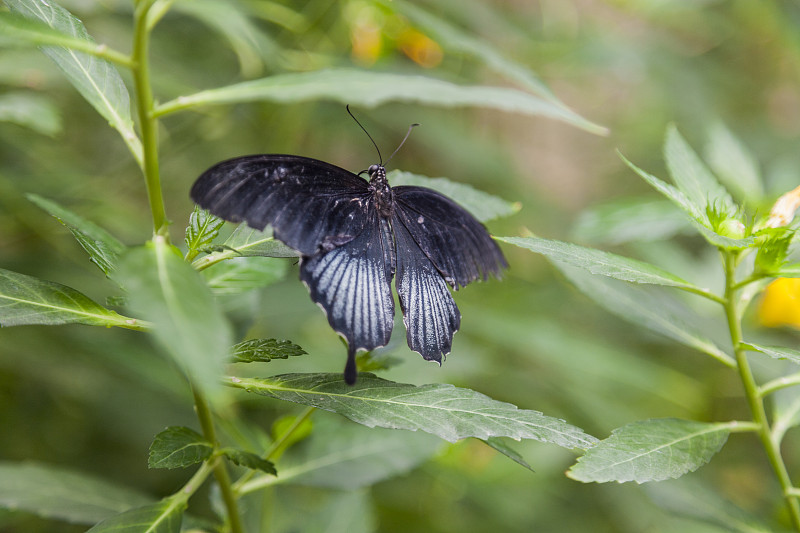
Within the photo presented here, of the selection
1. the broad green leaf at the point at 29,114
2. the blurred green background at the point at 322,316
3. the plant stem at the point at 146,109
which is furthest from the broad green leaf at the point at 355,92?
the broad green leaf at the point at 29,114

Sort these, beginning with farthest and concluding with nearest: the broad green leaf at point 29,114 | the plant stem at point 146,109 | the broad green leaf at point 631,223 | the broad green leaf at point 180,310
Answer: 1. the broad green leaf at point 631,223
2. the broad green leaf at point 29,114
3. the plant stem at point 146,109
4. the broad green leaf at point 180,310

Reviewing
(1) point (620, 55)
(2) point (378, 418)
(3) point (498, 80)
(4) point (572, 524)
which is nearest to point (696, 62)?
(1) point (620, 55)

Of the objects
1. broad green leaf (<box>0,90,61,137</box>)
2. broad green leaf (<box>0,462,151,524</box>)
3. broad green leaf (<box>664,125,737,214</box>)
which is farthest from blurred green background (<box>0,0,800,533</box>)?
broad green leaf (<box>664,125,737,214</box>)

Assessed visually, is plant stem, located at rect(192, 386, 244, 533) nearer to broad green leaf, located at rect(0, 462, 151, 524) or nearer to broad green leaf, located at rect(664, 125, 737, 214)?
broad green leaf, located at rect(0, 462, 151, 524)

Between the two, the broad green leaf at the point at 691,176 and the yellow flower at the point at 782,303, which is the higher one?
the broad green leaf at the point at 691,176

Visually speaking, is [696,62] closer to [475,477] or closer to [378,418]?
[475,477]

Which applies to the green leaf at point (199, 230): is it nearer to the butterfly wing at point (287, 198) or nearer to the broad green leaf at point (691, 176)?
the butterfly wing at point (287, 198)
